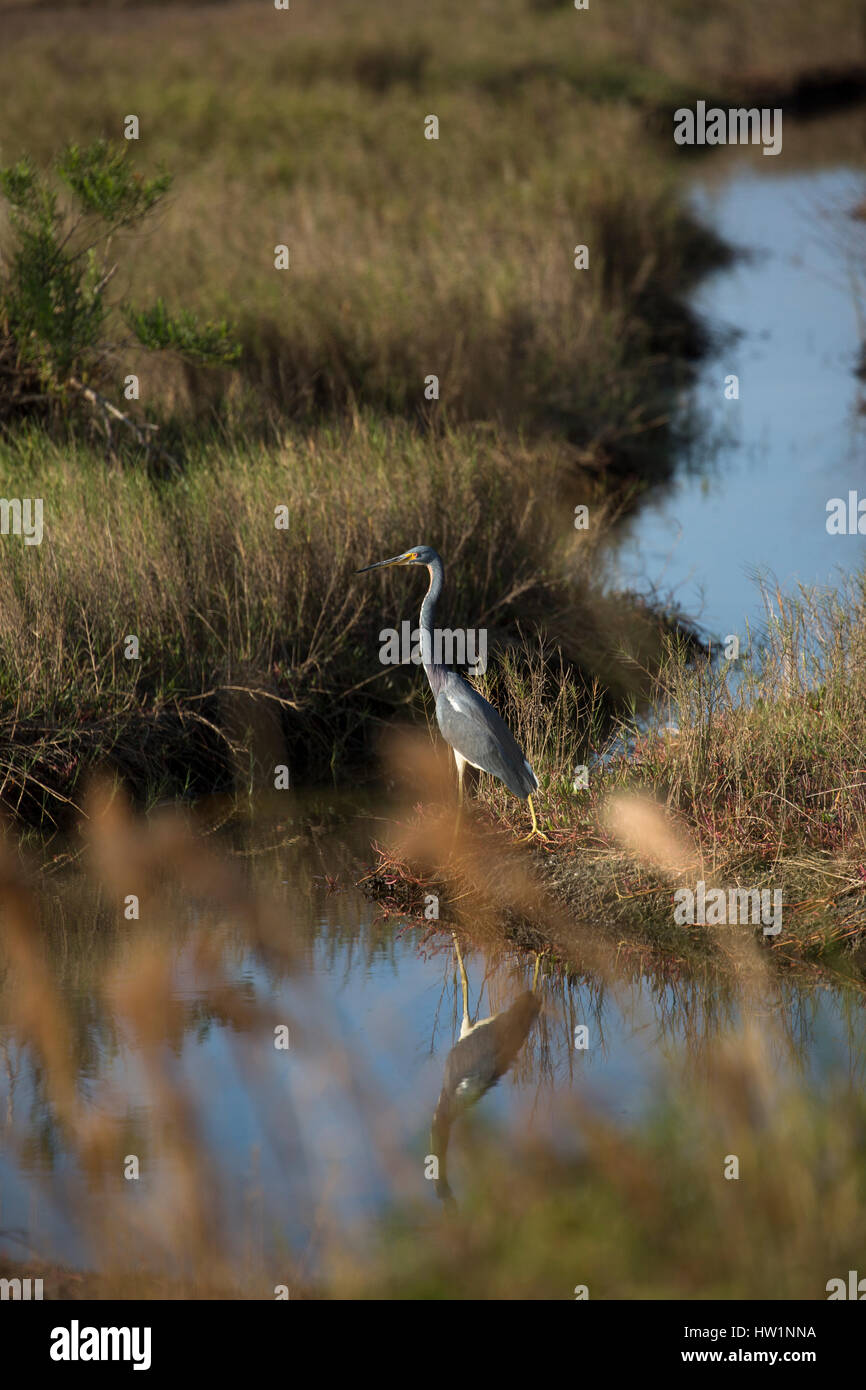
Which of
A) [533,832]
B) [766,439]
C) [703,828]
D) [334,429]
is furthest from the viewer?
[766,439]

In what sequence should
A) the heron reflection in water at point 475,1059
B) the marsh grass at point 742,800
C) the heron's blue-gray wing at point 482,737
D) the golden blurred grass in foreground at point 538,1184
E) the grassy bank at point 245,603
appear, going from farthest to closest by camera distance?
the grassy bank at point 245,603 → the heron's blue-gray wing at point 482,737 → the marsh grass at point 742,800 → the heron reflection in water at point 475,1059 → the golden blurred grass in foreground at point 538,1184

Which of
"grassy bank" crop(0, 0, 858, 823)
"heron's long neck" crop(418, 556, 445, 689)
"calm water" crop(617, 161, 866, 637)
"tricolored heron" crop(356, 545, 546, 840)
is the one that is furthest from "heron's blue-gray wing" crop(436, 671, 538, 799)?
"calm water" crop(617, 161, 866, 637)

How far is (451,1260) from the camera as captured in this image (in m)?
4.79

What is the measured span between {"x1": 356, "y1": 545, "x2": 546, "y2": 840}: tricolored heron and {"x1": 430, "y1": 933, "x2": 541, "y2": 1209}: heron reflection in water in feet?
2.67

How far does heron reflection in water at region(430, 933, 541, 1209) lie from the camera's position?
5.55 meters

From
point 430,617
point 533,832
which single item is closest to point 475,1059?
point 533,832

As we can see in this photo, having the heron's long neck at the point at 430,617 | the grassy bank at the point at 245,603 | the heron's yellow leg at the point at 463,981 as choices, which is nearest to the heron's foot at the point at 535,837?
the heron's yellow leg at the point at 463,981

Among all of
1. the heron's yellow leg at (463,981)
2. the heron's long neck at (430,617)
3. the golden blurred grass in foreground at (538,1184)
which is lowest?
the golden blurred grass in foreground at (538,1184)

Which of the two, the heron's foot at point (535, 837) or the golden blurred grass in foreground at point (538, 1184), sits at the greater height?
the heron's foot at point (535, 837)

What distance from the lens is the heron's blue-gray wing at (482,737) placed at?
278 inches

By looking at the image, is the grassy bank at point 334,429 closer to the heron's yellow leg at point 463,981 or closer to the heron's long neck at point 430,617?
the heron's long neck at point 430,617

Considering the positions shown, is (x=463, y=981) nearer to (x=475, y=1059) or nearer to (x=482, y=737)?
(x=475, y=1059)

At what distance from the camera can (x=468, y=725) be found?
720cm

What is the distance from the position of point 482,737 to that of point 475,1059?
60.7 inches
